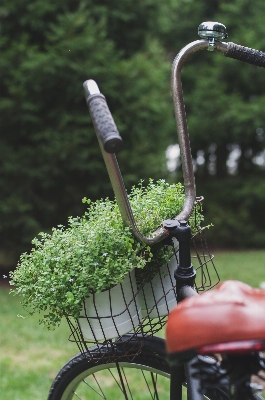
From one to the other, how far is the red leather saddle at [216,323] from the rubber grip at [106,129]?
0.29 m

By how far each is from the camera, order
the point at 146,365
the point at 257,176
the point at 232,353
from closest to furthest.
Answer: the point at 232,353 < the point at 146,365 < the point at 257,176

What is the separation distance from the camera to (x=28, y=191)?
5914 mm

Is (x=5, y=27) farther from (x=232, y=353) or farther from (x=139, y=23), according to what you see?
(x=232, y=353)

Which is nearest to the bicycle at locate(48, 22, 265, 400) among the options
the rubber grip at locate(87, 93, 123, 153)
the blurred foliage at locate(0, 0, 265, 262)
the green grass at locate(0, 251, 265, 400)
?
the rubber grip at locate(87, 93, 123, 153)

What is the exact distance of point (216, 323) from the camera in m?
0.81

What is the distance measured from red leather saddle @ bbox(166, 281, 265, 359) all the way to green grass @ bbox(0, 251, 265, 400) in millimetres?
1750

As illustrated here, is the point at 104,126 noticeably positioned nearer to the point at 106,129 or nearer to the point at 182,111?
the point at 106,129

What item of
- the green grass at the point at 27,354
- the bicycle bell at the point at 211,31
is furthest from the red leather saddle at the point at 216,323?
the green grass at the point at 27,354

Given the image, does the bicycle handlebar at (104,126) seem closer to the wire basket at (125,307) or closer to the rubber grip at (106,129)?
the rubber grip at (106,129)

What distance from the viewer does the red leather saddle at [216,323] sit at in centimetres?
80

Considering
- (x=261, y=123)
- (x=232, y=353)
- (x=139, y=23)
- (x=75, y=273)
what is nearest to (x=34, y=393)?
(x=75, y=273)

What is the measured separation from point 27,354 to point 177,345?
315 centimetres

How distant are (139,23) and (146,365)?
570 cm

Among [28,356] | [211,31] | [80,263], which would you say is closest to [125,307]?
[80,263]
